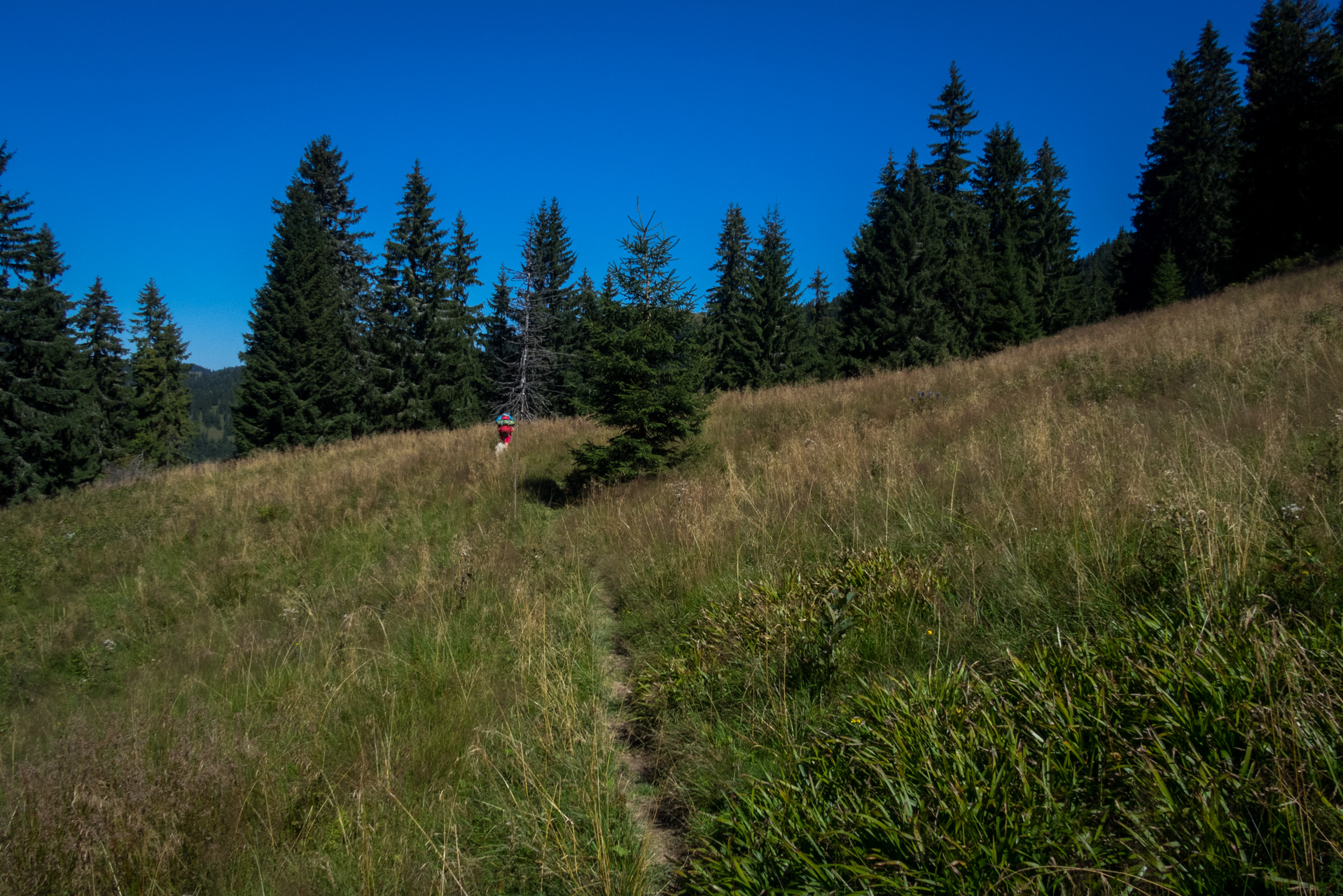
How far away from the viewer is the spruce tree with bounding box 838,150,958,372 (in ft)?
84.6

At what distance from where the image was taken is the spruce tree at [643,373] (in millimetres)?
7707

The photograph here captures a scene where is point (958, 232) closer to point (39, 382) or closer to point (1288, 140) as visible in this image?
point (1288, 140)

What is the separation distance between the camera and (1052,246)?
37.2 meters

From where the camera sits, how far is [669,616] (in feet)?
13.3

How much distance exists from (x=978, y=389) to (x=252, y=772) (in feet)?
33.0

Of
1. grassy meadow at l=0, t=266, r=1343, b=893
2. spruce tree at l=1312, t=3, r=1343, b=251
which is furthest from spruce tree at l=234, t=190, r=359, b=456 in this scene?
spruce tree at l=1312, t=3, r=1343, b=251

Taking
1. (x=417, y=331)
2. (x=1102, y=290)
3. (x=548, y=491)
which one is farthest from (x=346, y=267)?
(x=1102, y=290)

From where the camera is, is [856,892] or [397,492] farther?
[397,492]

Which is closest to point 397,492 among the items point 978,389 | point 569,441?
point 569,441

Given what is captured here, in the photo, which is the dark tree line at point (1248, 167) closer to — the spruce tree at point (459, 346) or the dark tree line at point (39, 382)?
the spruce tree at point (459, 346)

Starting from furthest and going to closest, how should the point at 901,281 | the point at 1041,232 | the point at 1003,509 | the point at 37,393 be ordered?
the point at 1041,232 < the point at 901,281 < the point at 37,393 < the point at 1003,509

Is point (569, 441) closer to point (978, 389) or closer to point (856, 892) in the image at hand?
point (978, 389)

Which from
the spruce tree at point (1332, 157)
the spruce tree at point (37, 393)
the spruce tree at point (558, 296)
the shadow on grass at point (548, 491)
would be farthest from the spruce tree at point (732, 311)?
the spruce tree at point (37, 393)

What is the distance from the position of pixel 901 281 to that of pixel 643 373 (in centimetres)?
2197
